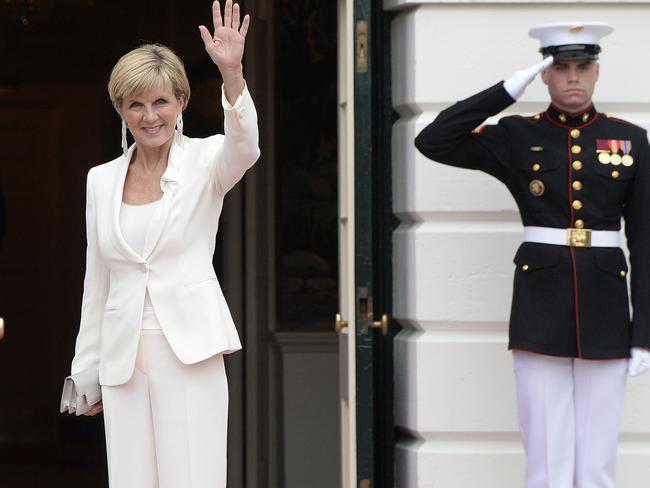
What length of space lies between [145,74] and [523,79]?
1.20 meters

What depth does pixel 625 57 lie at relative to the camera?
236 inches

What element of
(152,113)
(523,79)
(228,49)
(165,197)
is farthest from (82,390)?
(523,79)

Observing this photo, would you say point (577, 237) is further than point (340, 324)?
No

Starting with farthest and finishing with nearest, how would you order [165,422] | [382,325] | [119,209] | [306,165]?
[306,165], [382,325], [119,209], [165,422]

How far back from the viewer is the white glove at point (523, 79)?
501 centimetres

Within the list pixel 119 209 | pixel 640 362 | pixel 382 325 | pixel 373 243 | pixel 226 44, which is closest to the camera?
pixel 226 44

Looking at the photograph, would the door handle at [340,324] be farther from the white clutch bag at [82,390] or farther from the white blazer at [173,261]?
the white clutch bag at [82,390]

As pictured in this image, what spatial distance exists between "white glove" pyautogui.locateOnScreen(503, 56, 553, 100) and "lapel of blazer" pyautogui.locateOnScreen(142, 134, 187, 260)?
106cm

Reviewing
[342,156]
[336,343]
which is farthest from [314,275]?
[342,156]

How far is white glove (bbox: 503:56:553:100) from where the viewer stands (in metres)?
5.01

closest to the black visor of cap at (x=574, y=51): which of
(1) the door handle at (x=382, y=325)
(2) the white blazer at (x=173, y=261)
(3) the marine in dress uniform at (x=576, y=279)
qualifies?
(3) the marine in dress uniform at (x=576, y=279)

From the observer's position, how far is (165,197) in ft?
15.6

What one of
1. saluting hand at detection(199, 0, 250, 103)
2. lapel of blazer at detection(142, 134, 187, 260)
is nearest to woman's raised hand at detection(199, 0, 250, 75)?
saluting hand at detection(199, 0, 250, 103)

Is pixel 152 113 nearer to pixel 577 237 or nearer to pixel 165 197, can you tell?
pixel 165 197
